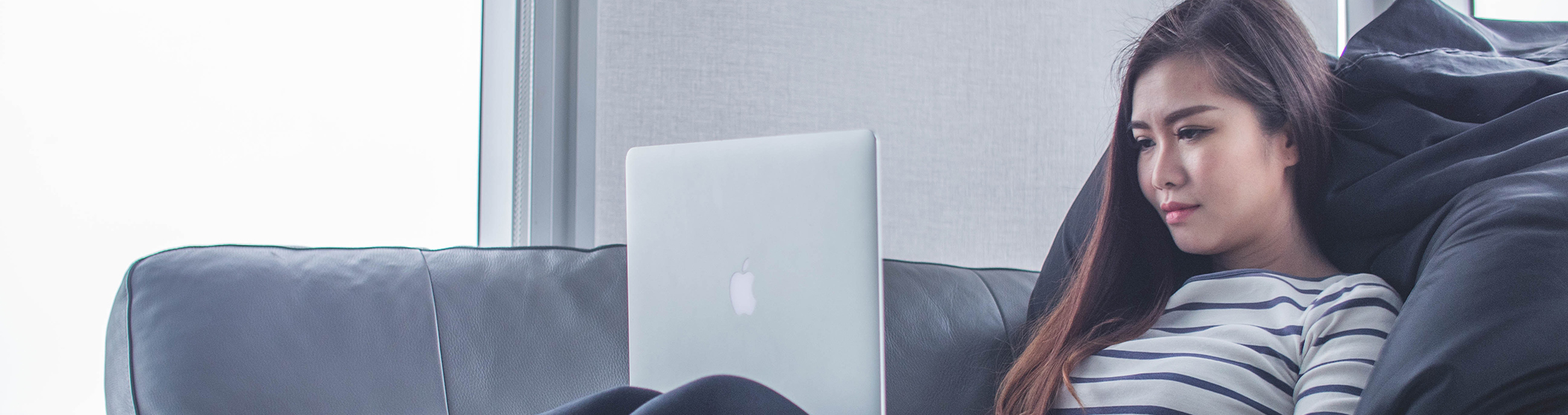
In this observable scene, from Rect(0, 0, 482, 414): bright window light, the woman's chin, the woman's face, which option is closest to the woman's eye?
the woman's face

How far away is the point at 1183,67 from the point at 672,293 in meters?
0.62

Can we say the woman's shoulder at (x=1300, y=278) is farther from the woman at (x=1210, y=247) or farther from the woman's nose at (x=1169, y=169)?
the woman's nose at (x=1169, y=169)

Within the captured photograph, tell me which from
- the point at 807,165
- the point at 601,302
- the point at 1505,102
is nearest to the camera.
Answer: the point at 807,165

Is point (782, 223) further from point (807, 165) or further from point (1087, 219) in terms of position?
point (1087, 219)

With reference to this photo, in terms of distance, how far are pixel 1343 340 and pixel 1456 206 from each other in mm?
164

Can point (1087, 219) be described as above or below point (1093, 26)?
below

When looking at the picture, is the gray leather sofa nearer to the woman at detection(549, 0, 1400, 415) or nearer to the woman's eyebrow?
the woman at detection(549, 0, 1400, 415)

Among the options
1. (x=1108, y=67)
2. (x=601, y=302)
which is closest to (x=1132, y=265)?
(x=601, y=302)

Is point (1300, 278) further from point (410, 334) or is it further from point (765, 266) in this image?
point (410, 334)

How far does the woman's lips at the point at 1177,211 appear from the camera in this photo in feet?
3.12

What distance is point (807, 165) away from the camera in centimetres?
71

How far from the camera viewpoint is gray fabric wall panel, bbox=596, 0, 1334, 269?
143 cm

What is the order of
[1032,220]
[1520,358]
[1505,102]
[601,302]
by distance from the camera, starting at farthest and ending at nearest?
[1032,220]
[601,302]
[1505,102]
[1520,358]

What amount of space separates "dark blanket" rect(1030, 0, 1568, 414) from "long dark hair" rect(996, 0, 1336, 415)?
4cm
